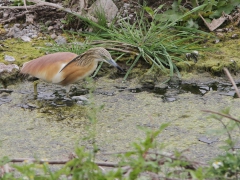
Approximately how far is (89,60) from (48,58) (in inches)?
14.5

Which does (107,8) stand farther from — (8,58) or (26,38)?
(8,58)

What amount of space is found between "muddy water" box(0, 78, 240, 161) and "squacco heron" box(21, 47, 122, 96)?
21 centimetres

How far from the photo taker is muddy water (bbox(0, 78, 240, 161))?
412 cm

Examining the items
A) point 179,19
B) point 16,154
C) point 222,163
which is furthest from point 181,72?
point 222,163

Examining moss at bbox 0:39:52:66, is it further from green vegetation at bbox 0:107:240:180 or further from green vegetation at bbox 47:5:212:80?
green vegetation at bbox 0:107:240:180

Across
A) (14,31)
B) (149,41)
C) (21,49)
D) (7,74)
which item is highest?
(149,41)

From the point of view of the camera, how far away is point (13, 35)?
6035 millimetres

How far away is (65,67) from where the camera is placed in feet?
16.3

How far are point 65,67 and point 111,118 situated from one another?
2.25 feet

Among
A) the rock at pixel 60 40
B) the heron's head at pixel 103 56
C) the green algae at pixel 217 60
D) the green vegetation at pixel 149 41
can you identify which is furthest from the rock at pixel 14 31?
the green algae at pixel 217 60

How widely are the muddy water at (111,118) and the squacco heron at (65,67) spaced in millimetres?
212

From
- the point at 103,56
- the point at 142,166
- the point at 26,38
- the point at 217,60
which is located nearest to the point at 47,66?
the point at 103,56

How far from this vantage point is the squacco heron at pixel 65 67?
495cm

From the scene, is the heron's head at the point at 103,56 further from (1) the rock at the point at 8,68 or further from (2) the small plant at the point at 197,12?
(2) the small plant at the point at 197,12
